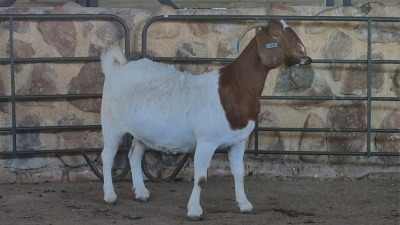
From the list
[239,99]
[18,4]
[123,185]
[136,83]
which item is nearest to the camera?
[239,99]

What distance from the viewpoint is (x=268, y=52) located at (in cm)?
632

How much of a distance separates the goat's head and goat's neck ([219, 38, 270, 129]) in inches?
3.3

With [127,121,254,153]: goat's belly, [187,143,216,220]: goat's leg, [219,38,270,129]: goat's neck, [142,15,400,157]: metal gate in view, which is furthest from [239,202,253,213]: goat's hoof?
[142,15,400,157]: metal gate

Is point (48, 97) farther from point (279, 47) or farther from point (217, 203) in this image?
point (279, 47)

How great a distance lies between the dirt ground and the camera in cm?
629

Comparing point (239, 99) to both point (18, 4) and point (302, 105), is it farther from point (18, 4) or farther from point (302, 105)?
point (18, 4)

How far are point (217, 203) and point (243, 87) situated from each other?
3.89ft

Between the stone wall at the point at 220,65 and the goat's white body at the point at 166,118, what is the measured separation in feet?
2.67

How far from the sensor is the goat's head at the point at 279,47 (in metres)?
6.29

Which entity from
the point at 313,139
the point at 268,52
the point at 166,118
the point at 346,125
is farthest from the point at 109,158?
the point at 346,125

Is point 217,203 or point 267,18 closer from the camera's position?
point 217,203

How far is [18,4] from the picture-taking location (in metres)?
10.3

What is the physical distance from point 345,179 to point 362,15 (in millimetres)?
1663

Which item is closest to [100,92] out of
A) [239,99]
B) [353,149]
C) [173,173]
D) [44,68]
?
[44,68]
